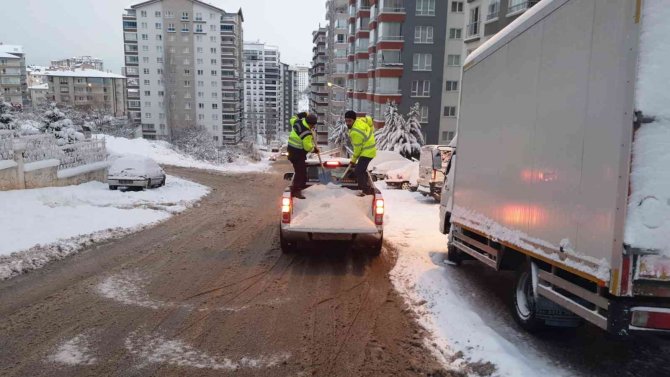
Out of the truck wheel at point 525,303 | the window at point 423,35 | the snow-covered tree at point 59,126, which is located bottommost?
the truck wheel at point 525,303

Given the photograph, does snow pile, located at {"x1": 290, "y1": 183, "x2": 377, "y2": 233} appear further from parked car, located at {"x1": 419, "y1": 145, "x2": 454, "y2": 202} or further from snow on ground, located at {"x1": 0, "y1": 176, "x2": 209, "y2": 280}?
parked car, located at {"x1": 419, "y1": 145, "x2": 454, "y2": 202}

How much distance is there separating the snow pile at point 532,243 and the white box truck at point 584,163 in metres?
0.01

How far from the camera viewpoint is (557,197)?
421cm

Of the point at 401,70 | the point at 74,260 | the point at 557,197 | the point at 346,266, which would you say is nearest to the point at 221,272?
the point at 346,266

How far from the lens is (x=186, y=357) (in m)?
4.39

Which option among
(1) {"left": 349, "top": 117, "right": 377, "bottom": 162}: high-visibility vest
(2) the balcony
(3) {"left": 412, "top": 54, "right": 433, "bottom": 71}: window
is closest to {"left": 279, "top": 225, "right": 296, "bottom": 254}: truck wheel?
(1) {"left": 349, "top": 117, "right": 377, "bottom": 162}: high-visibility vest

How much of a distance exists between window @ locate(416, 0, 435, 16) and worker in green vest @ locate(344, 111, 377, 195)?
4054cm

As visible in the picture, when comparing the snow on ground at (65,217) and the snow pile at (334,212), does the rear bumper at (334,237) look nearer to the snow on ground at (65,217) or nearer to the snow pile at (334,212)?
the snow pile at (334,212)

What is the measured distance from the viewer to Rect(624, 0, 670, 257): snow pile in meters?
3.23

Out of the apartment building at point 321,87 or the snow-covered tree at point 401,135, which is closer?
the snow-covered tree at point 401,135

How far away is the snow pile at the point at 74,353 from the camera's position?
4227 mm

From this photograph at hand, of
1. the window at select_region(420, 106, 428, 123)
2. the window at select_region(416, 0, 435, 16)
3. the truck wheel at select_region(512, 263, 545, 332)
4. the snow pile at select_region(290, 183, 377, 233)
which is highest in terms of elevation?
the window at select_region(416, 0, 435, 16)

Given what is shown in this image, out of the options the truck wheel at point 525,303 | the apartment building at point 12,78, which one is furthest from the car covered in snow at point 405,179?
the apartment building at point 12,78

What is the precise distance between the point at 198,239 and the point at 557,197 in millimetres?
7360
